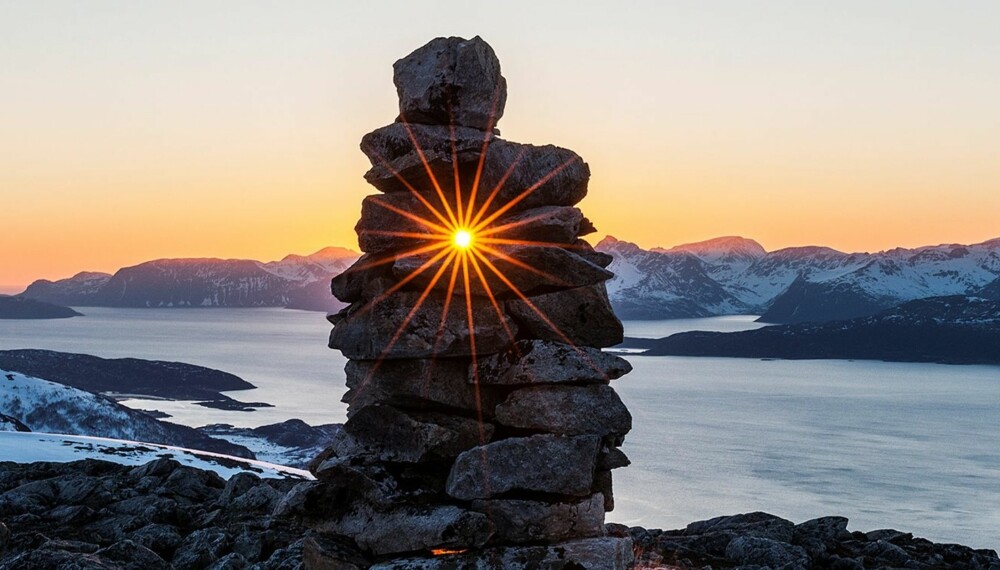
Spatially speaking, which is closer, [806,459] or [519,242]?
[519,242]

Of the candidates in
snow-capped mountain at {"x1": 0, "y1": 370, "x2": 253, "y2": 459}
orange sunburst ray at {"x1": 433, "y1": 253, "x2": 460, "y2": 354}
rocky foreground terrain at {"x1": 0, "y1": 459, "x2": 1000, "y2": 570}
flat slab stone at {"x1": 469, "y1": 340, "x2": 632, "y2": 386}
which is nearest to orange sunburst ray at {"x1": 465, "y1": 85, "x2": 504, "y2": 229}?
orange sunburst ray at {"x1": 433, "y1": 253, "x2": 460, "y2": 354}

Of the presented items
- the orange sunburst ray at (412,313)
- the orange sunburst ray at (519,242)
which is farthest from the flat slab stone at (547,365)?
the orange sunburst ray at (519,242)

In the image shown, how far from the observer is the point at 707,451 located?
137250mm

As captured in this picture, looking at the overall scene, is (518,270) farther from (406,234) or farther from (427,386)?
(427,386)

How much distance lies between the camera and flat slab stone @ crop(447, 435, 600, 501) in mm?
13461

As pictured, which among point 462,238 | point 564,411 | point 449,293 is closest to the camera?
point 564,411

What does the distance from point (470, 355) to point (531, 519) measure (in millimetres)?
2474

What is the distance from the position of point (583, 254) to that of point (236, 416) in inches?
6421

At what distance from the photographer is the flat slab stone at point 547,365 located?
13.8 m

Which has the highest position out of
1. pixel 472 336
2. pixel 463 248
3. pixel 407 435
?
pixel 463 248

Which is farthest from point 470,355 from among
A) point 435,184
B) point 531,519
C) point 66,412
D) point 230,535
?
point 66,412

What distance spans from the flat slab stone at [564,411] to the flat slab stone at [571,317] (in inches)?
33.8

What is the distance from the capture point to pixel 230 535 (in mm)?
18703

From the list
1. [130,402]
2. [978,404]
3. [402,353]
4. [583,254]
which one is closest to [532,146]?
[583,254]
